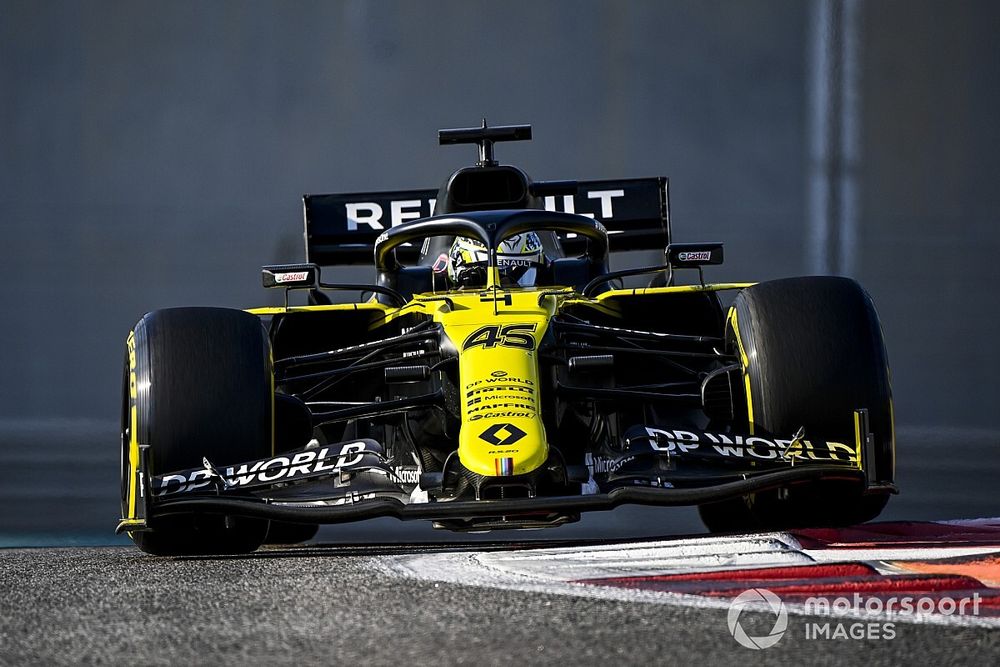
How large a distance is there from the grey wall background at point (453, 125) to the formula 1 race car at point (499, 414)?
292 centimetres

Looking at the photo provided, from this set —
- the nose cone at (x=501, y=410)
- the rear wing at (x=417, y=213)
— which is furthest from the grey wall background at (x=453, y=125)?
the nose cone at (x=501, y=410)

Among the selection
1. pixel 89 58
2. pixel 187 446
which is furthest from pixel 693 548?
pixel 89 58

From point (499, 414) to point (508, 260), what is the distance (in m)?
1.63

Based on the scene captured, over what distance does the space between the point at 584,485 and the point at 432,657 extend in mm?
1696

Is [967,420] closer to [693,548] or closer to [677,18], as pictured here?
[677,18]

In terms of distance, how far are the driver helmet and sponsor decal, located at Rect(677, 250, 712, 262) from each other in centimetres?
83

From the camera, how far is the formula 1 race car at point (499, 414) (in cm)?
403

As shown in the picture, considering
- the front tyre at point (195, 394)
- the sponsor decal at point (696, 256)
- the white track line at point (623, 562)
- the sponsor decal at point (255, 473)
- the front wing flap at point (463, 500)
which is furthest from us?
the sponsor decal at point (696, 256)

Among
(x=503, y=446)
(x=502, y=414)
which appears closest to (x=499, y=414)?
(x=502, y=414)

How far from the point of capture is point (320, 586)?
338 centimetres

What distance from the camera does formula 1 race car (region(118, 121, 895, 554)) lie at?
13.2 ft

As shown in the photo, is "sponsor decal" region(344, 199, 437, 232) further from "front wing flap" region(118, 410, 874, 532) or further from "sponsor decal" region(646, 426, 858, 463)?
"sponsor decal" region(646, 426, 858, 463)

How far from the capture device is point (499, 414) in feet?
13.5

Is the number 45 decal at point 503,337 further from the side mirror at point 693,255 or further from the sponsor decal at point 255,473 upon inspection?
the side mirror at point 693,255
